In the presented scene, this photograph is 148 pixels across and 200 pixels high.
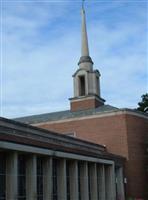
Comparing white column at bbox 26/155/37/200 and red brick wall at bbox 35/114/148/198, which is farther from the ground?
red brick wall at bbox 35/114/148/198

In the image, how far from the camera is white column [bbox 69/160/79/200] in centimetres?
3659

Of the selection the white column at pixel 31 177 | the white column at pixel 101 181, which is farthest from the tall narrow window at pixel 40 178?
the white column at pixel 101 181

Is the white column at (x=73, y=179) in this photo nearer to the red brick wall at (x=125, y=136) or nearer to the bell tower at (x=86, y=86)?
the red brick wall at (x=125, y=136)

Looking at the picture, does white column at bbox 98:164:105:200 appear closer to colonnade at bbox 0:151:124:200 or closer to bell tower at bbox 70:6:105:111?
colonnade at bbox 0:151:124:200

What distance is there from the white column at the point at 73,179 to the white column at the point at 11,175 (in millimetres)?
9243

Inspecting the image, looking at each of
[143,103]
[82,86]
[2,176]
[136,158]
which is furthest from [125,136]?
[2,176]

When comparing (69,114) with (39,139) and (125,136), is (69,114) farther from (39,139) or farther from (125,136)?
(39,139)

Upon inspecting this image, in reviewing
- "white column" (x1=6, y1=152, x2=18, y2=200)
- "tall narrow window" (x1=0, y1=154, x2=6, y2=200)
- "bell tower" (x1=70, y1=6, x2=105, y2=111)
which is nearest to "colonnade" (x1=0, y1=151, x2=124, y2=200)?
"white column" (x1=6, y1=152, x2=18, y2=200)

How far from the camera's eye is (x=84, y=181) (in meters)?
38.7

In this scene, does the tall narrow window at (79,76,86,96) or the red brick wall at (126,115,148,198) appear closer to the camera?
the red brick wall at (126,115,148,198)

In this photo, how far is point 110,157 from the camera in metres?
44.2

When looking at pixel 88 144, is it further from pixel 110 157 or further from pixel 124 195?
pixel 124 195

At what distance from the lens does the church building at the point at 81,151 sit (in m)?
30.3

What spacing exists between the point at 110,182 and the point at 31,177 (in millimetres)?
14868
